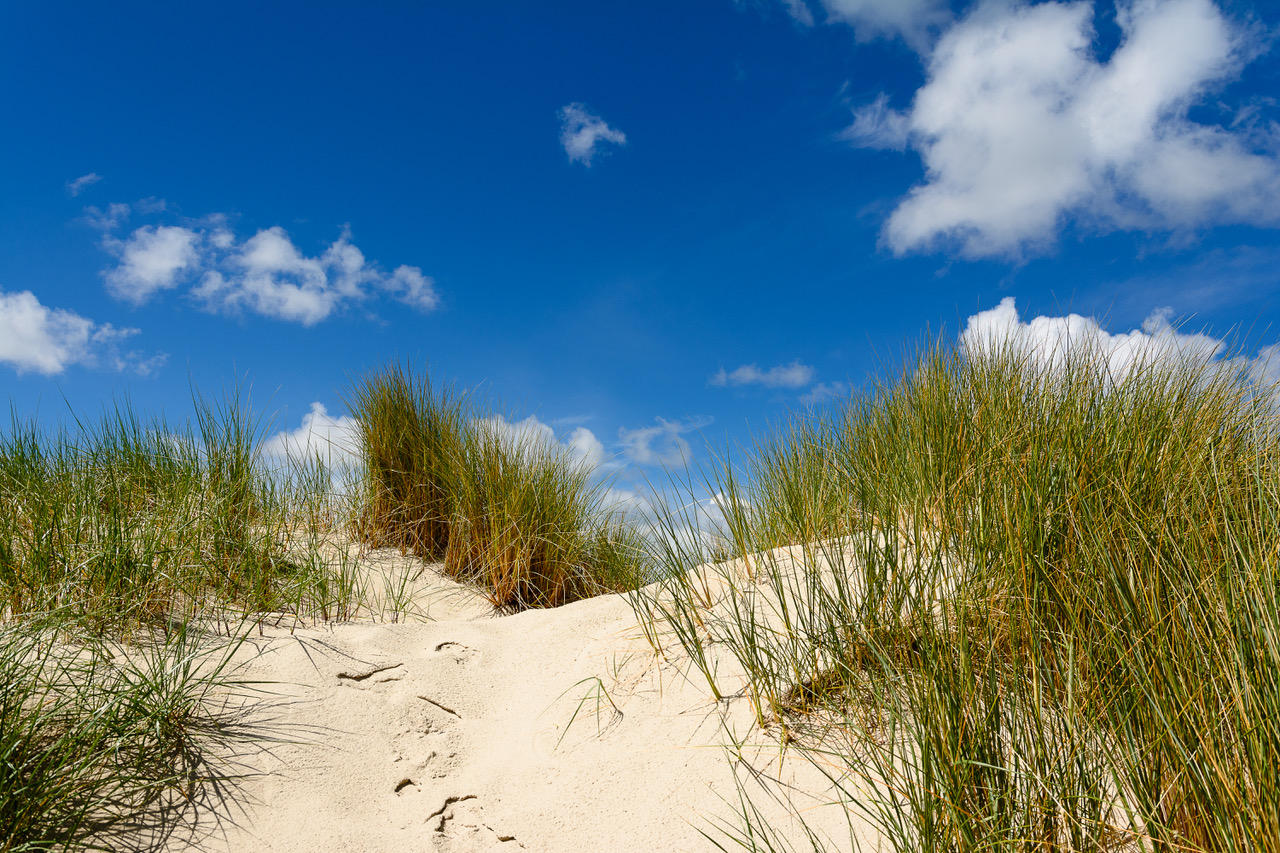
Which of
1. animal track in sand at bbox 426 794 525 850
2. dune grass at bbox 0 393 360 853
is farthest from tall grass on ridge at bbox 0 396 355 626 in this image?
animal track in sand at bbox 426 794 525 850

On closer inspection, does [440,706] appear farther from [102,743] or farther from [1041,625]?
[1041,625]

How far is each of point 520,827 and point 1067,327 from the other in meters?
3.36

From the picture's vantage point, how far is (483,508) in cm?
446

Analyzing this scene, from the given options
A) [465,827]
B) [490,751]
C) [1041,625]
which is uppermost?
[1041,625]

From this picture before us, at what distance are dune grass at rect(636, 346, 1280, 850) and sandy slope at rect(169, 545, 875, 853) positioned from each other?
0.16 meters

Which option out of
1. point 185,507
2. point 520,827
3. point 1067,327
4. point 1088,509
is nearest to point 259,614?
point 185,507

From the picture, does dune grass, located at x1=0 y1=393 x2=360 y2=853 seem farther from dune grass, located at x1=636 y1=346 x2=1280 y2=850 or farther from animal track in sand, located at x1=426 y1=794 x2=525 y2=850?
dune grass, located at x1=636 y1=346 x2=1280 y2=850

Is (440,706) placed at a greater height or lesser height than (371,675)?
lesser

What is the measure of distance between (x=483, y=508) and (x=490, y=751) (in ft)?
7.07

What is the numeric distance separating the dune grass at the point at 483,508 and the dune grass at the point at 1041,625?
56.1 inches

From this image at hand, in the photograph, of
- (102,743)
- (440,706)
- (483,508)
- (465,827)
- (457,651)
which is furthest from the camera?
(483,508)

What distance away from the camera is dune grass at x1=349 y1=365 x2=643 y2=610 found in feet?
13.6

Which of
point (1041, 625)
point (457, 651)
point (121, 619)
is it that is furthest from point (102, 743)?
point (1041, 625)

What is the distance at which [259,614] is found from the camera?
297cm
